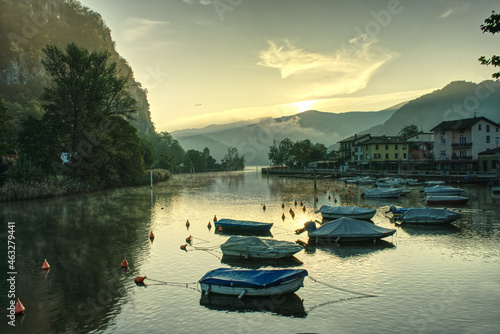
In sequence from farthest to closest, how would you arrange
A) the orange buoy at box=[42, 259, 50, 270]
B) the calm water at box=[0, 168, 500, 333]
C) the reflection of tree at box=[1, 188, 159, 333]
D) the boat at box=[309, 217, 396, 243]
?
the boat at box=[309, 217, 396, 243], the orange buoy at box=[42, 259, 50, 270], the reflection of tree at box=[1, 188, 159, 333], the calm water at box=[0, 168, 500, 333]

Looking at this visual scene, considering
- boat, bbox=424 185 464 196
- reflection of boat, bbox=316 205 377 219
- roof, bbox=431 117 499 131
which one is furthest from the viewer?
roof, bbox=431 117 499 131

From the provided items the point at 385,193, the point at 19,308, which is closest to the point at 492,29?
the point at 19,308

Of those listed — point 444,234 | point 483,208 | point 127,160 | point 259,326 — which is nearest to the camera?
point 259,326

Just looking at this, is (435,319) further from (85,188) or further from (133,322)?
(85,188)

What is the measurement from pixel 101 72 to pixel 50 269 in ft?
219

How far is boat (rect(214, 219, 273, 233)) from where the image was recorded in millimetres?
38375

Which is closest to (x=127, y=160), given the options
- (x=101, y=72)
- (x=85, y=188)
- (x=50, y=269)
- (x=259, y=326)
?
(x=85, y=188)

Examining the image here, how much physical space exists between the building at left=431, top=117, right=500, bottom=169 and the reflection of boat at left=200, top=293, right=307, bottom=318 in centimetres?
10235

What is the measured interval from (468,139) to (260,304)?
108m

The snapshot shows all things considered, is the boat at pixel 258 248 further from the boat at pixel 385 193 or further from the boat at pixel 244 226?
the boat at pixel 385 193

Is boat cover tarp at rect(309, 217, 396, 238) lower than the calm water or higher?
higher

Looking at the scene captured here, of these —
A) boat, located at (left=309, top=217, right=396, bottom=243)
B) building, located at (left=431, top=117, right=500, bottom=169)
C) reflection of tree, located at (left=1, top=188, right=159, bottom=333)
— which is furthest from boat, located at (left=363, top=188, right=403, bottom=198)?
building, located at (left=431, top=117, right=500, bottom=169)

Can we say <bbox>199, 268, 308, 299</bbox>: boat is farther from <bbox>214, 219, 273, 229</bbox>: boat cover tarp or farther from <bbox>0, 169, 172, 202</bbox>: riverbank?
<bbox>0, 169, 172, 202</bbox>: riverbank

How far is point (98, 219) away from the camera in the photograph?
48938 millimetres
